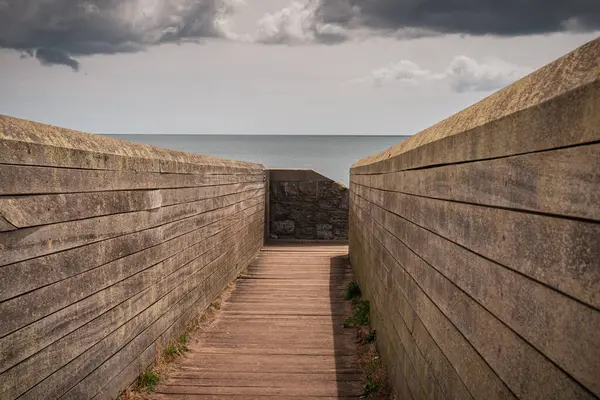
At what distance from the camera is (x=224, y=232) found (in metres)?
7.97

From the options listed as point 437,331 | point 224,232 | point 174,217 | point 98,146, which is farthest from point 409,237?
point 224,232

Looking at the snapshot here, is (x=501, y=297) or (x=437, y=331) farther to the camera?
(x=437, y=331)

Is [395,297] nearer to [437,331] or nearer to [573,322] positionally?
[437,331]

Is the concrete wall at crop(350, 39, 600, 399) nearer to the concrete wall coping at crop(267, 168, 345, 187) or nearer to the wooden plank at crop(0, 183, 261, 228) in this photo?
the wooden plank at crop(0, 183, 261, 228)

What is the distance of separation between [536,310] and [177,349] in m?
4.46

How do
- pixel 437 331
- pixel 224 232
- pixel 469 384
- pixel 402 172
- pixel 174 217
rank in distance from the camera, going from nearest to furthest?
pixel 469 384, pixel 437 331, pixel 402 172, pixel 174 217, pixel 224 232

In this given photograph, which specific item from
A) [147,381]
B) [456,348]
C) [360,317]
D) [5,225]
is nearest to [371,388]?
[147,381]

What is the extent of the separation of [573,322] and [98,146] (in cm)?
315

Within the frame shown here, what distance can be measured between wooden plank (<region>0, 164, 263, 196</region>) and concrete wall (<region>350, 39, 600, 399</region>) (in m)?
2.06

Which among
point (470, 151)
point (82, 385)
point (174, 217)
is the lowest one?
point (82, 385)

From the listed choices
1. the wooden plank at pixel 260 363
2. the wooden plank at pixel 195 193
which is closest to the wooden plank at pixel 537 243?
the wooden plank at pixel 260 363

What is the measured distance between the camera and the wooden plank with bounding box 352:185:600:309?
114cm

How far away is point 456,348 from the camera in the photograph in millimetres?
2199

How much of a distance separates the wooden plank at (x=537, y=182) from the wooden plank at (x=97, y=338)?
224 cm
